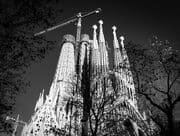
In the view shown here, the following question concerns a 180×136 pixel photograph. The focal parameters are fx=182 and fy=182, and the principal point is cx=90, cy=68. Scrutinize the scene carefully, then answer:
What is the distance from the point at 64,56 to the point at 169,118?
64.0m

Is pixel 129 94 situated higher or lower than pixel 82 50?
lower

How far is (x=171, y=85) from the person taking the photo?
1302 cm

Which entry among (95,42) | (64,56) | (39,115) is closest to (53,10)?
(39,115)

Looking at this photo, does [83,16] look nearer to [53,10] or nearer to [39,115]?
[39,115]

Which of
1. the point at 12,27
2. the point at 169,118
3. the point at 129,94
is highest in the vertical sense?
the point at 129,94

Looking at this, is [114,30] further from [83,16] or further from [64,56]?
[64,56]

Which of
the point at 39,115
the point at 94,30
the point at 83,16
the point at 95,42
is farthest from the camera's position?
the point at 83,16

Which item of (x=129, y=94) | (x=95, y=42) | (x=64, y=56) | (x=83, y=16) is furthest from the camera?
(x=83, y=16)

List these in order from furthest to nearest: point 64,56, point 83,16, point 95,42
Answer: point 83,16 < point 95,42 < point 64,56

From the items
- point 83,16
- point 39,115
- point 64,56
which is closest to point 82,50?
point 64,56

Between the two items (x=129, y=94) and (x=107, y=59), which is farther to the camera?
(x=107, y=59)

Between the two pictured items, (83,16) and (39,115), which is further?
(83,16)

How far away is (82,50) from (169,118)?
74.5 m

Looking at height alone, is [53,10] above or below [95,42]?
below
